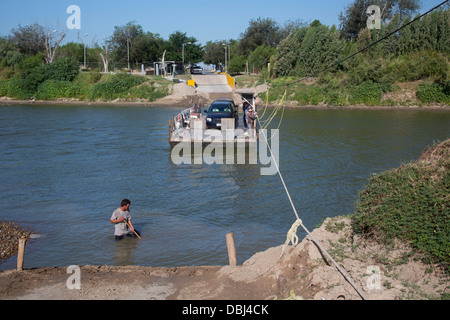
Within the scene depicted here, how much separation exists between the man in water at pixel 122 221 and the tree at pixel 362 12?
205ft

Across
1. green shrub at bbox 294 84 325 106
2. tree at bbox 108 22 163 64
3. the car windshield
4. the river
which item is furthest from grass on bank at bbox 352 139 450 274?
tree at bbox 108 22 163 64

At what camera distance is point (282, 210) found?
13117mm

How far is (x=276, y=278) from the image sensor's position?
22.4ft

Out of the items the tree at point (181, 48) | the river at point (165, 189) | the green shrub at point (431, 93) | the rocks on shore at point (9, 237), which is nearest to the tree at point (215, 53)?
the tree at point (181, 48)

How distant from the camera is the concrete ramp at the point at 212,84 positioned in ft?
181

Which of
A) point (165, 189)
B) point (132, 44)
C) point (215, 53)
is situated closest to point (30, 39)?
point (132, 44)

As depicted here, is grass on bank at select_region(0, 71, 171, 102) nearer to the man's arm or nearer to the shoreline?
the shoreline

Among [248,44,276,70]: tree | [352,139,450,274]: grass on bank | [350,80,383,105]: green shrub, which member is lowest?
[352,139,450,274]: grass on bank

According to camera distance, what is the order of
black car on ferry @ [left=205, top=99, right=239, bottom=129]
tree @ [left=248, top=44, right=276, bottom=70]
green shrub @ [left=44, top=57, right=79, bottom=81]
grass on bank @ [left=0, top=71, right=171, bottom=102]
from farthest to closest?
1. tree @ [left=248, top=44, right=276, bottom=70]
2. green shrub @ [left=44, top=57, right=79, bottom=81]
3. grass on bank @ [left=0, top=71, right=171, bottom=102]
4. black car on ferry @ [left=205, top=99, right=239, bottom=129]

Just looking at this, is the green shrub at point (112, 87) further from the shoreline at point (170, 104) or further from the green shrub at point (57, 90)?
the green shrub at point (57, 90)

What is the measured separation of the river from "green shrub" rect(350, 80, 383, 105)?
1481cm

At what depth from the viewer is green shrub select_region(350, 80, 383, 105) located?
4534 centimetres

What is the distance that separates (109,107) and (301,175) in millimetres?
37068

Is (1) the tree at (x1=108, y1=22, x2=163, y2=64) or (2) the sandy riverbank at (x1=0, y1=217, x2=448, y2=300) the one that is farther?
(1) the tree at (x1=108, y1=22, x2=163, y2=64)
